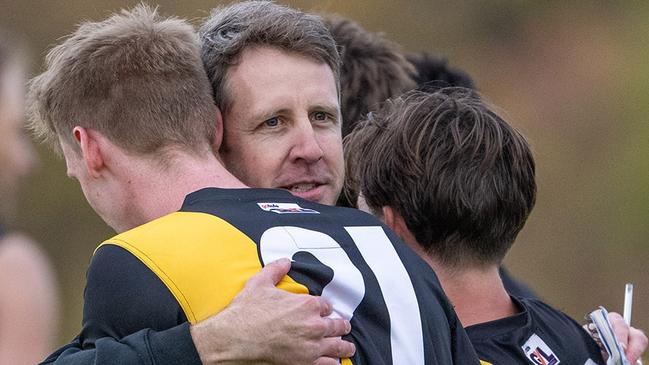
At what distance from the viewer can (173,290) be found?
261 cm

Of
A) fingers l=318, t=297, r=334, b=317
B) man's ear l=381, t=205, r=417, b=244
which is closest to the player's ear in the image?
man's ear l=381, t=205, r=417, b=244

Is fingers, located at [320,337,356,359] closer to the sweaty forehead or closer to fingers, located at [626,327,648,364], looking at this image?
the sweaty forehead

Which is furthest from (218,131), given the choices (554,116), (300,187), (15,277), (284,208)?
(554,116)

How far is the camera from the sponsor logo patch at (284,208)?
9.37ft

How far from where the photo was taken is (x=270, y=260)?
2.72 m

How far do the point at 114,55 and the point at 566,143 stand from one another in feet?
43.4

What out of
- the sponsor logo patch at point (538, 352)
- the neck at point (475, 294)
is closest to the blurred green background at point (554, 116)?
the neck at point (475, 294)

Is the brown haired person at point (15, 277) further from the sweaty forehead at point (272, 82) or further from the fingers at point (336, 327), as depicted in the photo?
the fingers at point (336, 327)

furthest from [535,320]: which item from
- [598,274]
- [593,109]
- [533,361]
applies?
[593,109]

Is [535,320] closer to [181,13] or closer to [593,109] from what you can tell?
[181,13]

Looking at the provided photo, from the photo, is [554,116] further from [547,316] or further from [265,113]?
[265,113]

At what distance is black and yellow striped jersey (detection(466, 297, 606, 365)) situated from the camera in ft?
10.2

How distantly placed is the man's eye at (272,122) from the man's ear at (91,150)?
0.47 metres

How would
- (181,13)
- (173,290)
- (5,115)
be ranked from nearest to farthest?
(173,290), (5,115), (181,13)
